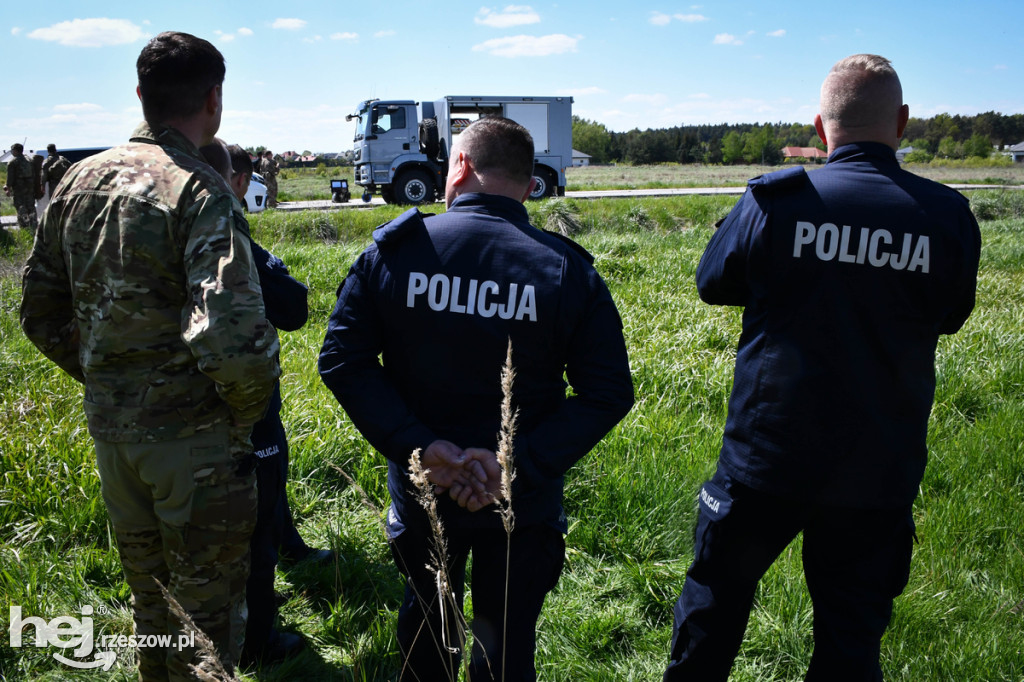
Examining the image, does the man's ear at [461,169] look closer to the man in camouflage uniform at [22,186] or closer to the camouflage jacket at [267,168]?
the man in camouflage uniform at [22,186]

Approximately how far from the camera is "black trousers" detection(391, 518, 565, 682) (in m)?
Answer: 1.84

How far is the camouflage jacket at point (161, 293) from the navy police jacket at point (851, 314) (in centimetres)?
140

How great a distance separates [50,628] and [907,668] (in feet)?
10.2

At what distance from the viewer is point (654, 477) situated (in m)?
3.45

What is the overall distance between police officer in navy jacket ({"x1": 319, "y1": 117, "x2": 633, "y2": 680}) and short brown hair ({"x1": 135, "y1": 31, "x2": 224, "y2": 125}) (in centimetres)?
66

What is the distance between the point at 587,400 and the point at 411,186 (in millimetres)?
17016

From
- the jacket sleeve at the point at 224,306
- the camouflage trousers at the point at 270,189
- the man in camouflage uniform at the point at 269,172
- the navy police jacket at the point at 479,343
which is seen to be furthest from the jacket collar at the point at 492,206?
the camouflage trousers at the point at 270,189

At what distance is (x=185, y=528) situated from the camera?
1.83m

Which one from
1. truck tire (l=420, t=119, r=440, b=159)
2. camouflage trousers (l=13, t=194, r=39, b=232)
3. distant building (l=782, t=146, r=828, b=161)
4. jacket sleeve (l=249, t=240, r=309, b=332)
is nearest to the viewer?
jacket sleeve (l=249, t=240, r=309, b=332)

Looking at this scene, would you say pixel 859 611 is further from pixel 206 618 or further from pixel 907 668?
pixel 206 618

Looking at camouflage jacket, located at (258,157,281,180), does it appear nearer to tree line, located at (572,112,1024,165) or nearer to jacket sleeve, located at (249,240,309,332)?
jacket sleeve, located at (249,240,309,332)

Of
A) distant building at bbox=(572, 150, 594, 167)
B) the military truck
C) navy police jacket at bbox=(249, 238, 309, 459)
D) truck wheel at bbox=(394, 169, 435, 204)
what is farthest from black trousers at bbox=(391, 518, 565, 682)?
distant building at bbox=(572, 150, 594, 167)

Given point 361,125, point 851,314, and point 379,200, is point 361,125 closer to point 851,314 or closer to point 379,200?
point 379,200

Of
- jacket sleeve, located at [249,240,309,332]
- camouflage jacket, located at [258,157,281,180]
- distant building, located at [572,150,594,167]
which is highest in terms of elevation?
distant building, located at [572,150,594,167]
